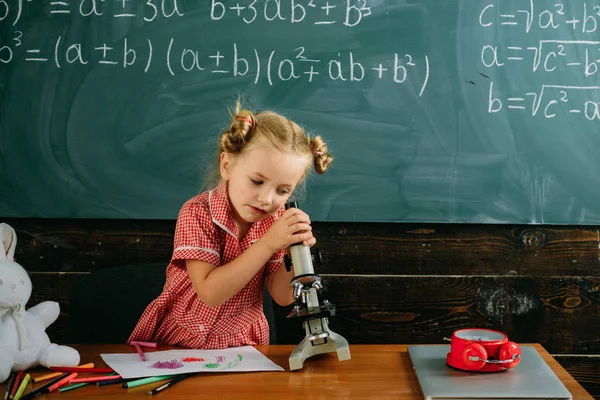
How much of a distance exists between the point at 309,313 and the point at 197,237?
39 cm

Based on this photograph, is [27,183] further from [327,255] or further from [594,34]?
[594,34]

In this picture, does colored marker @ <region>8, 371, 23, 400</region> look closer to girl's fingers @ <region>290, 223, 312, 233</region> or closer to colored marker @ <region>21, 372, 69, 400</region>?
colored marker @ <region>21, 372, 69, 400</region>

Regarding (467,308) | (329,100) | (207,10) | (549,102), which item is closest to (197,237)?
(329,100)

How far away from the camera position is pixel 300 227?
132cm

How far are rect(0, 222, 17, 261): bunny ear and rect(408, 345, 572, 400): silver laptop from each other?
0.80 metres

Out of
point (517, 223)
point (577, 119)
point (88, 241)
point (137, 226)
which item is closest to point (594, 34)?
point (577, 119)

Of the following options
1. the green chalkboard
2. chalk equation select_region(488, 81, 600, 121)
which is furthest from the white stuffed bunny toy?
chalk equation select_region(488, 81, 600, 121)

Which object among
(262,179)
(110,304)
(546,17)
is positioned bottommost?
(110,304)

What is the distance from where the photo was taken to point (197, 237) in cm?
153

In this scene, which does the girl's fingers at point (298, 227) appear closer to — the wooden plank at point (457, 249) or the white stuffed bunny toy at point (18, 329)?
the white stuffed bunny toy at point (18, 329)

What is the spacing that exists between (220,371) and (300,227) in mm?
313

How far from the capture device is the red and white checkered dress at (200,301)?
1.56 m

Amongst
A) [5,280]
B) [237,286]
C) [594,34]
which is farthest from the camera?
[594,34]

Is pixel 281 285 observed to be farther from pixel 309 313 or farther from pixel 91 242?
pixel 91 242
